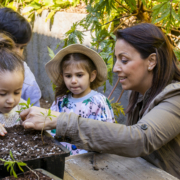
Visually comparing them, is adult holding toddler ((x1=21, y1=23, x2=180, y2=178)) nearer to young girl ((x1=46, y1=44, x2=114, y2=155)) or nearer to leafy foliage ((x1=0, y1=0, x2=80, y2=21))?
young girl ((x1=46, y1=44, x2=114, y2=155))

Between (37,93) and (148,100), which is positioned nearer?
(148,100)

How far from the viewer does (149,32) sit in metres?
1.82

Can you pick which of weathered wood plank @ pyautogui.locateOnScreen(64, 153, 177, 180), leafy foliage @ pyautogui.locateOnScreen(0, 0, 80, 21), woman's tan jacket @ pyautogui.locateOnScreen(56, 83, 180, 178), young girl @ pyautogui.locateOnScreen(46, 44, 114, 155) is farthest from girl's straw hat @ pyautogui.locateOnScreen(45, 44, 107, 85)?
leafy foliage @ pyautogui.locateOnScreen(0, 0, 80, 21)

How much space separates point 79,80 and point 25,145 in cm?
98

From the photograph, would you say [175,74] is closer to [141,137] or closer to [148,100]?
[148,100]

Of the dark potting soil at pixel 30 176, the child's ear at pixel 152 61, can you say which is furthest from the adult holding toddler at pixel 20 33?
the dark potting soil at pixel 30 176

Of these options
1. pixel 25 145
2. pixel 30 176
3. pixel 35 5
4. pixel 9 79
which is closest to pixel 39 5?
pixel 35 5

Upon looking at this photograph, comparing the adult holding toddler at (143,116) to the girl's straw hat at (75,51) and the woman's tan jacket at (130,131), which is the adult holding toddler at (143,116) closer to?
the woman's tan jacket at (130,131)

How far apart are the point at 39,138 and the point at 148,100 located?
94 cm

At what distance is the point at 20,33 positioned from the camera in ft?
7.38

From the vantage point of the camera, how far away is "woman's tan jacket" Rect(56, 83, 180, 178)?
128 centimetres

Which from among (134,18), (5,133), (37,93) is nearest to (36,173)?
(5,133)

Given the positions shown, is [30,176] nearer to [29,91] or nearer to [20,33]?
[29,91]

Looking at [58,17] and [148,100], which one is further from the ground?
[58,17]
